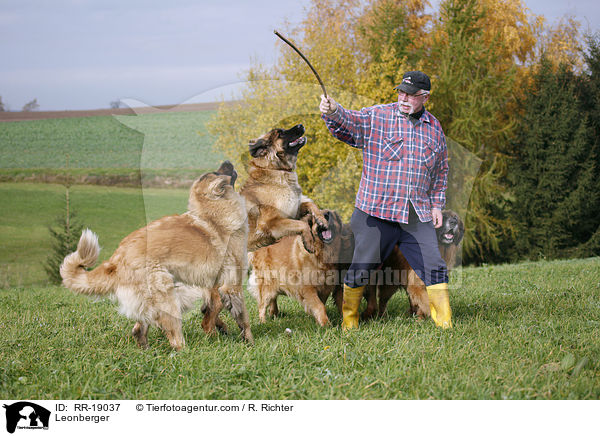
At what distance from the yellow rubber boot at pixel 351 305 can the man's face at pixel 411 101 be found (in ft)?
5.71

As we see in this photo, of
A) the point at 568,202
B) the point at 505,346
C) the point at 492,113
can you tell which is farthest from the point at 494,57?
the point at 505,346

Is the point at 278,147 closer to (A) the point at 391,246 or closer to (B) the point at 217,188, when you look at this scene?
(B) the point at 217,188

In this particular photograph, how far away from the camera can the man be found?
435 centimetres

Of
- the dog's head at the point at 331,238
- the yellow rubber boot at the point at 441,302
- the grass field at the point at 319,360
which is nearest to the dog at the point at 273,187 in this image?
the dog's head at the point at 331,238

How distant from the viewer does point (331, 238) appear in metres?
4.43

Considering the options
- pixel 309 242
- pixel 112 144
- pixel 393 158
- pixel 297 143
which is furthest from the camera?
pixel 112 144

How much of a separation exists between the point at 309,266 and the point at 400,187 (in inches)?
48.6

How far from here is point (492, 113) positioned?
772 inches

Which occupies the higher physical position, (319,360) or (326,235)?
(326,235)

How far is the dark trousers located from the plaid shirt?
119 millimetres

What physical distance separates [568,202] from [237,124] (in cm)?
1742
